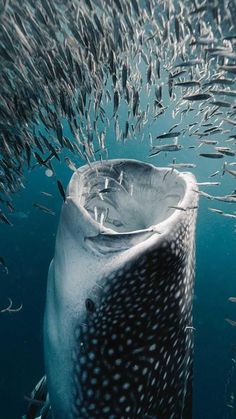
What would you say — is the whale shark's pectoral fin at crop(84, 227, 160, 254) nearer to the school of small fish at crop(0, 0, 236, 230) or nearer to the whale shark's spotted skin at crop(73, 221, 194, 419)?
the whale shark's spotted skin at crop(73, 221, 194, 419)

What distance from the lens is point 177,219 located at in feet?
7.57

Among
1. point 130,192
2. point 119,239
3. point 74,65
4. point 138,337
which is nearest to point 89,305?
point 138,337

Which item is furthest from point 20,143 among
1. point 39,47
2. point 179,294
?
point 179,294

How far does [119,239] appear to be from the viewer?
222 cm

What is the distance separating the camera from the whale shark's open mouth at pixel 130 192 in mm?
2977

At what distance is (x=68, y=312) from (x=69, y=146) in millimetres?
2196

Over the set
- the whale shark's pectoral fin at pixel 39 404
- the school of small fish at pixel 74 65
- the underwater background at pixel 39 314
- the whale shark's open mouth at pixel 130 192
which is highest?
the school of small fish at pixel 74 65

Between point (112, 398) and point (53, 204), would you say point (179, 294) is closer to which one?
point (112, 398)

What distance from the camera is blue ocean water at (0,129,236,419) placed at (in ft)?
50.6

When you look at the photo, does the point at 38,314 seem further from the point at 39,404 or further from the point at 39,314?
the point at 39,404

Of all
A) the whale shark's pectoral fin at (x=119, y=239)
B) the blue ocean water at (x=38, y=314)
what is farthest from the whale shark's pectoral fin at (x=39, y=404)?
the blue ocean water at (x=38, y=314)

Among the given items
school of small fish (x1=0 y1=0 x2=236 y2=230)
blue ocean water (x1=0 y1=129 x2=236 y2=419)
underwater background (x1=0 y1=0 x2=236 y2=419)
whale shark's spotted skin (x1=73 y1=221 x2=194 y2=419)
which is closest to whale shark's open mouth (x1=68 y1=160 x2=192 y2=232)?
school of small fish (x1=0 y1=0 x2=236 y2=230)

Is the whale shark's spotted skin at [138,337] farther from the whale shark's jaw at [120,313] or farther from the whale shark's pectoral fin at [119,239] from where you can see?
the whale shark's pectoral fin at [119,239]

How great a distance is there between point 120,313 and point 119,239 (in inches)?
21.8
